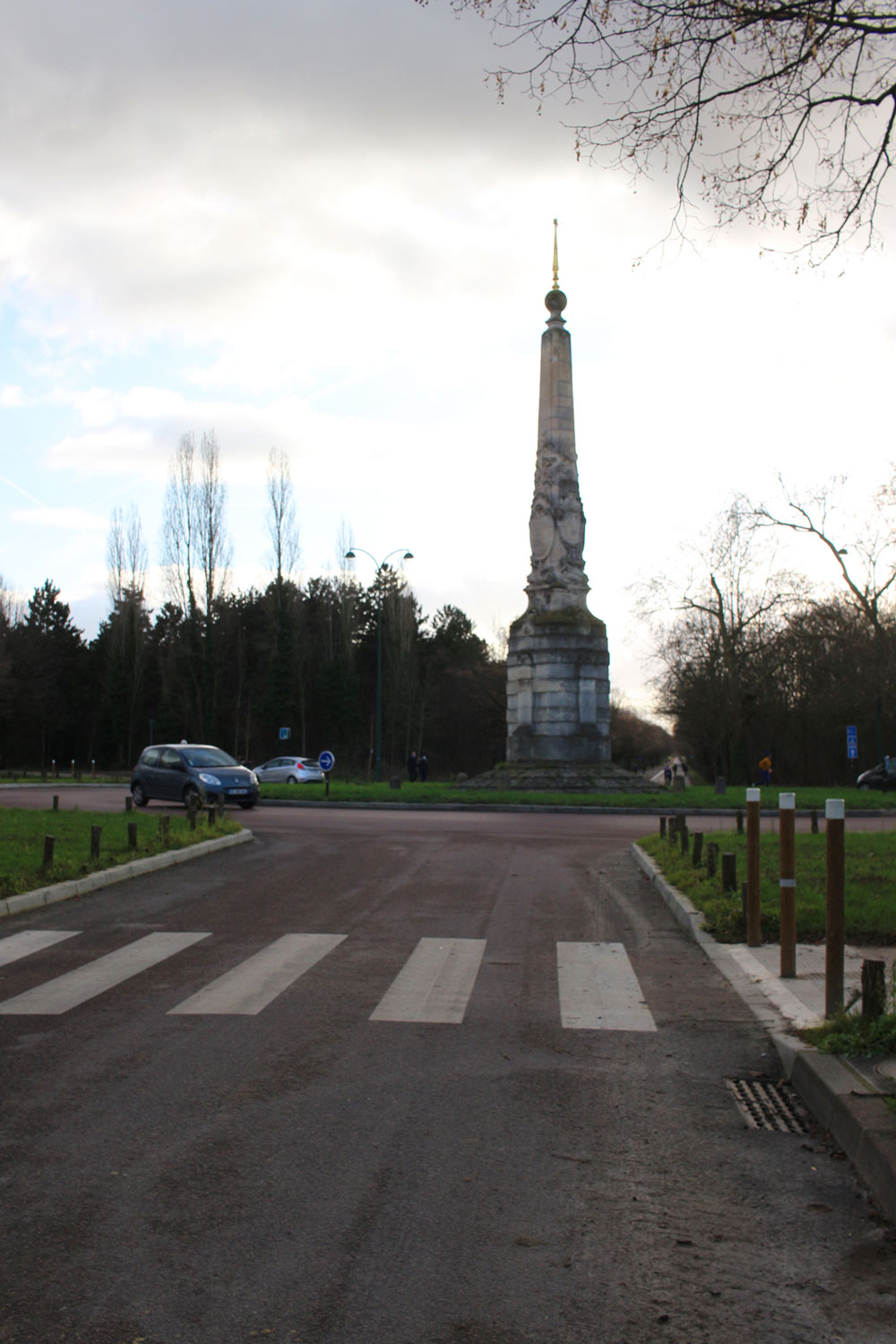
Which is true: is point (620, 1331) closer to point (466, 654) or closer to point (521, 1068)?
point (521, 1068)

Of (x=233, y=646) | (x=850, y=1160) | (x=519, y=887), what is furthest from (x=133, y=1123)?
(x=233, y=646)

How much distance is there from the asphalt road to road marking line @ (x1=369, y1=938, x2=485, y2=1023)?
0.11ft

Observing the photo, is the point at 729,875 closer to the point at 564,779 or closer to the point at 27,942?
the point at 27,942

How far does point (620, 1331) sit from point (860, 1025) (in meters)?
3.08

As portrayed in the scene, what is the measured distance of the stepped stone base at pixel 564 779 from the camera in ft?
116

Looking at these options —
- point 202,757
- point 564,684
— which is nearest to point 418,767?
point 564,684

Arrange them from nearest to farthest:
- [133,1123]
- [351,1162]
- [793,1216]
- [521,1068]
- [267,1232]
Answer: [267,1232]
[793,1216]
[351,1162]
[133,1123]
[521,1068]

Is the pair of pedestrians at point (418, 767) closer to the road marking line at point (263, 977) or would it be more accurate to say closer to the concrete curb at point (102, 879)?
the concrete curb at point (102, 879)

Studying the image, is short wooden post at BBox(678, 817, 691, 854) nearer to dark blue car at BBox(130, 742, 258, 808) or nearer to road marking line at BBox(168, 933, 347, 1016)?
road marking line at BBox(168, 933, 347, 1016)

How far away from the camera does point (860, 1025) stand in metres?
5.95

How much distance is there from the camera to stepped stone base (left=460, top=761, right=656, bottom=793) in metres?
35.5

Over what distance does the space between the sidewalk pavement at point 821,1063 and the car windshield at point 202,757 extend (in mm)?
18893

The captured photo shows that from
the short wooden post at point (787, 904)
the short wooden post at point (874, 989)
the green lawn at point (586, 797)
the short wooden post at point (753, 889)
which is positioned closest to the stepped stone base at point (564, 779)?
the green lawn at point (586, 797)

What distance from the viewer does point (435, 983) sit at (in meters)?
7.99
